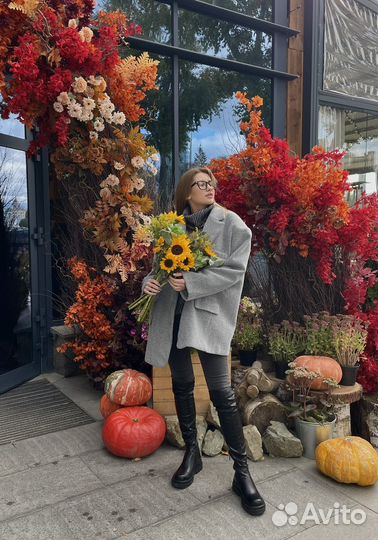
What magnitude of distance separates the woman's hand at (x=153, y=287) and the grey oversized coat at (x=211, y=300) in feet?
0.37

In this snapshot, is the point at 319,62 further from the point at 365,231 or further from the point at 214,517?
the point at 214,517

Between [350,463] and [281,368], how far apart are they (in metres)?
1.00

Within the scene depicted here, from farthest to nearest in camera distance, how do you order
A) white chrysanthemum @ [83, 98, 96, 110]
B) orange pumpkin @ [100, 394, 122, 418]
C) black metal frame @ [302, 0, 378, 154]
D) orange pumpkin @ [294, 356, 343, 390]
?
1. black metal frame @ [302, 0, 378, 154]
2. white chrysanthemum @ [83, 98, 96, 110]
3. orange pumpkin @ [100, 394, 122, 418]
4. orange pumpkin @ [294, 356, 343, 390]

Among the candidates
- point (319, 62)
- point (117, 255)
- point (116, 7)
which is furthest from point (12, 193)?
point (319, 62)

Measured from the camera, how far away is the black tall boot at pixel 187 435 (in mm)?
2582

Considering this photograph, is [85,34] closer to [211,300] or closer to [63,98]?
[63,98]

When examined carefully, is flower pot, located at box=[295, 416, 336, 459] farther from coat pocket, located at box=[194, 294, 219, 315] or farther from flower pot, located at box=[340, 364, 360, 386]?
coat pocket, located at box=[194, 294, 219, 315]

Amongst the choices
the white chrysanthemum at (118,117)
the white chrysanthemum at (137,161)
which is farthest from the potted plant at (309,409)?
the white chrysanthemum at (118,117)

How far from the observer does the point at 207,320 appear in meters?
2.39

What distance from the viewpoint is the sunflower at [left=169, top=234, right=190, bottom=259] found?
7.55 feet

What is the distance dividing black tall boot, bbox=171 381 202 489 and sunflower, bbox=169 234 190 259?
0.76m

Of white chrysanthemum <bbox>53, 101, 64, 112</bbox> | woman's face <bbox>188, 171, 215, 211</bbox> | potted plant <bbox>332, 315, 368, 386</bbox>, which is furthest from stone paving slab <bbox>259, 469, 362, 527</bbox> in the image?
white chrysanthemum <bbox>53, 101, 64, 112</bbox>

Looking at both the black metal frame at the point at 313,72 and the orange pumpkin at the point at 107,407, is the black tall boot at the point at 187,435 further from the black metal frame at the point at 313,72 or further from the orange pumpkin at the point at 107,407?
the black metal frame at the point at 313,72

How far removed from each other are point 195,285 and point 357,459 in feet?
4.49
